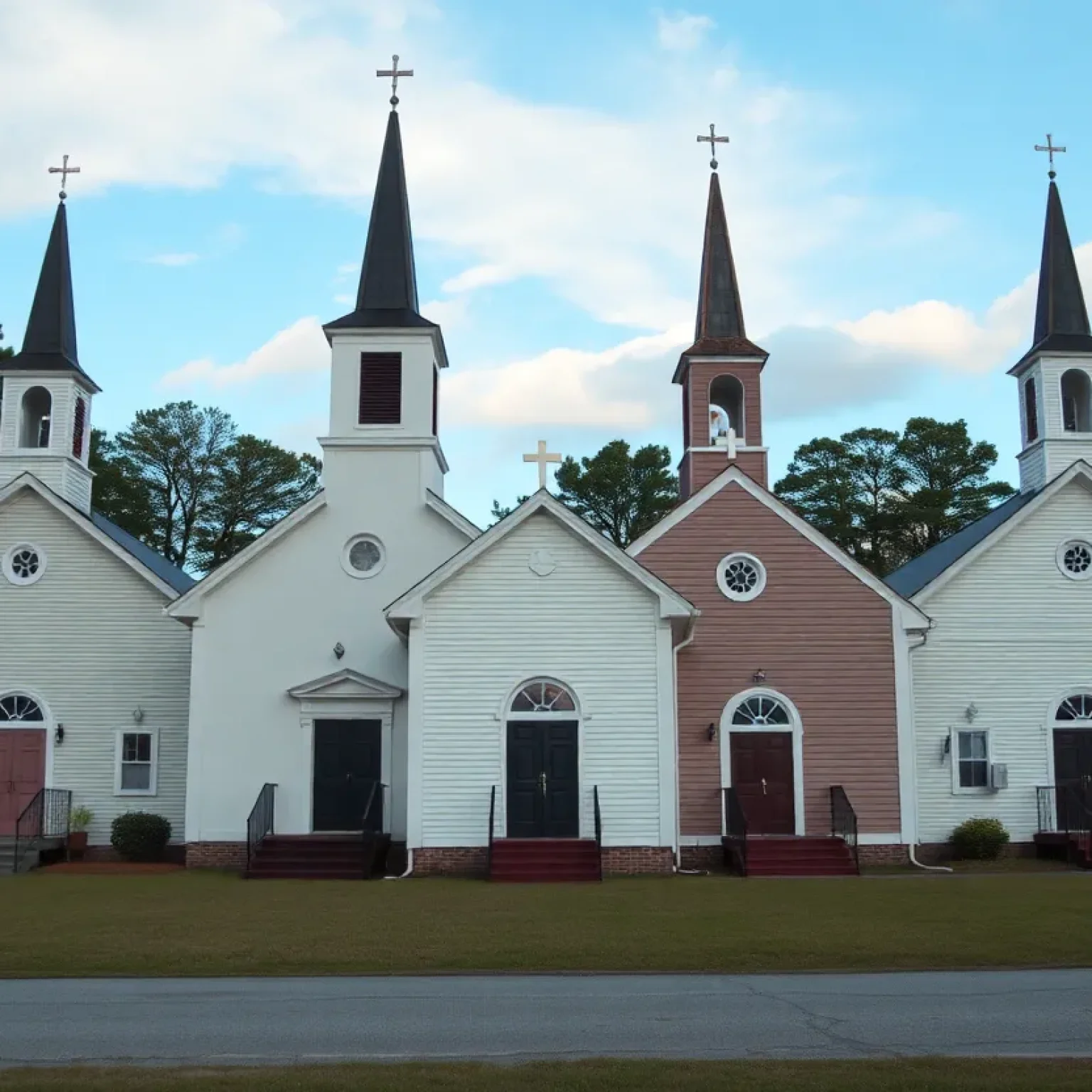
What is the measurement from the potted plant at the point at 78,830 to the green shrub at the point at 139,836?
66 cm

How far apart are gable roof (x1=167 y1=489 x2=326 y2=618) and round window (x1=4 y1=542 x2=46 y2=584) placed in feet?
13.1

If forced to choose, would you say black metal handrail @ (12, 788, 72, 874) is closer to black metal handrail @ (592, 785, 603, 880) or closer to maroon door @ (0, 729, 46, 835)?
maroon door @ (0, 729, 46, 835)

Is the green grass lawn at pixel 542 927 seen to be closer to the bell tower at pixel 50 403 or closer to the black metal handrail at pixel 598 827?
the black metal handrail at pixel 598 827

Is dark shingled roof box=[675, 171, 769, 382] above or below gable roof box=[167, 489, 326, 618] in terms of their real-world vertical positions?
above

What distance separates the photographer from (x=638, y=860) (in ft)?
73.9

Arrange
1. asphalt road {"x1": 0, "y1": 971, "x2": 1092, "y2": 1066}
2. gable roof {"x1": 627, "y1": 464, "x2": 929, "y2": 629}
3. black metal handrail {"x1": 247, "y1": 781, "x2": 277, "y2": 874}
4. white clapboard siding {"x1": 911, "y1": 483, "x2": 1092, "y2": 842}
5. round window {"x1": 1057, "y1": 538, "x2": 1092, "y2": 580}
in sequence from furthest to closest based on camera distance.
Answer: round window {"x1": 1057, "y1": 538, "x2": 1092, "y2": 580}
white clapboard siding {"x1": 911, "y1": 483, "x2": 1092, "y2": 842}
gable roof {"x1": 627, "y1": 464, "x2": 929, "y2": 629}
black metal handrail {"x1": 247, "y1": 781, "x2": 277, "y2": 874}
asphalt road {"x1": 0, "y1": 971, "x2": 1092, "y2": 1066}

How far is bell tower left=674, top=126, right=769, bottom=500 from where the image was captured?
2709cm

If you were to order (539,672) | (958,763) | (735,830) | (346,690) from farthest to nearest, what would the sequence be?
(958,763)
(346,690)
(735,830)
(539,672)

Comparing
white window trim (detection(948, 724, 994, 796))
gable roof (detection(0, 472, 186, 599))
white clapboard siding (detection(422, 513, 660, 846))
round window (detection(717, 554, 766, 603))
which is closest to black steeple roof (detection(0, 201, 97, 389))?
gable roof (detection(0, 472, 186, 599))

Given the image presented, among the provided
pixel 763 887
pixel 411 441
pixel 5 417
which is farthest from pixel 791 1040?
pixel 5 417

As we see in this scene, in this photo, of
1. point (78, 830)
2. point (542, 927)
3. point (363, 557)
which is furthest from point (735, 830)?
point (78, 830)

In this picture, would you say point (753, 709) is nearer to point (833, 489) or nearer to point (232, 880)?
point (232, 880)

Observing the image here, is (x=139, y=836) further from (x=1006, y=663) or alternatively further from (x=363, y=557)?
(x=1006, y=663)

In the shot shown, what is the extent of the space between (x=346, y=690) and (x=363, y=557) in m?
2.52
